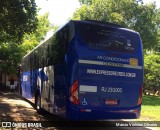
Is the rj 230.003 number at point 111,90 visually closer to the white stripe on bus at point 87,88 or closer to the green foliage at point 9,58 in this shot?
the white stripe on bus at point 87,88

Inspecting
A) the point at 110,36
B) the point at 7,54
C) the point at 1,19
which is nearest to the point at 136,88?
the point at 110,36

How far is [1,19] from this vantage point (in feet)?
49.6

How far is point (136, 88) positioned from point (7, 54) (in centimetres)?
2485

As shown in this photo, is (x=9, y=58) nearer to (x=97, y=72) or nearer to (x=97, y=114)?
(x=97, y=72)

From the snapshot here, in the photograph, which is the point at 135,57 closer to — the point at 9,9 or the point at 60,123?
the point at 60,123

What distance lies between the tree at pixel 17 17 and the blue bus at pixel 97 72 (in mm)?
4164

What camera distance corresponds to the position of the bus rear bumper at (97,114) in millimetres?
9031

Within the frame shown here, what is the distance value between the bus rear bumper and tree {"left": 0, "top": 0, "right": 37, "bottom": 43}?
6.70 meters

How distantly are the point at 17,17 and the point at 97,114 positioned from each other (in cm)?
733

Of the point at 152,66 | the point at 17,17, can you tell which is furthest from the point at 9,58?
the point at 152,66

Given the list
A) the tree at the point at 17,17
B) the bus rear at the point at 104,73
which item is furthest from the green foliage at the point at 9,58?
the bus rear at the point at 104,73

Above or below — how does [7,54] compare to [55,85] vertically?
above

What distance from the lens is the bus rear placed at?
9117 millimetres

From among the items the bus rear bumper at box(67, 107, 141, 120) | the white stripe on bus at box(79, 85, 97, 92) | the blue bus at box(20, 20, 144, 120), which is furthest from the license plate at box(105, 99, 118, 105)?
the white stripe on bus at box(79, 85, 97, 92)
